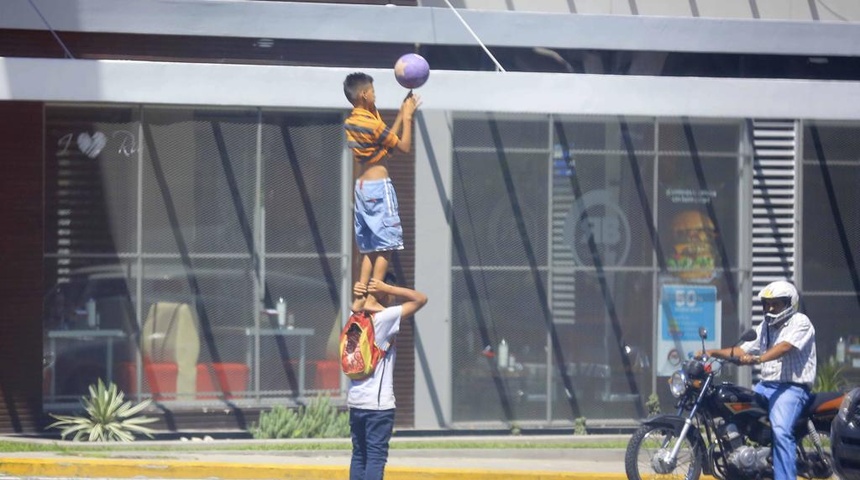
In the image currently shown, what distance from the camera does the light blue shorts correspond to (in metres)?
8.23

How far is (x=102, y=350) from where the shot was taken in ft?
48.7

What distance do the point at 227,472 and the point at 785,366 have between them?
5.32 m

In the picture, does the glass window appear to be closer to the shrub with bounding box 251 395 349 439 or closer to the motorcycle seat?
the shrub with bounding box 251 395 349 439

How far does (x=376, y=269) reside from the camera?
26.7 ft

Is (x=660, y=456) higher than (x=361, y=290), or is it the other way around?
(x=361, y=290)

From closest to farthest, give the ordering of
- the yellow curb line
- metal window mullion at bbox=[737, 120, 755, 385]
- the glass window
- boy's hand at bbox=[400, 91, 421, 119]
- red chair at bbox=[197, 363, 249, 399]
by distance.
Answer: boy's hand at bbox=[400, 91, 421, 119] < the yellow curb line < the glass window < red chair at bbox=[197, 363, 249, 399] < metal window mullion at bbox=[737, 120, 755, 385]

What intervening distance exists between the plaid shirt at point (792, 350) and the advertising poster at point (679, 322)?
561cm

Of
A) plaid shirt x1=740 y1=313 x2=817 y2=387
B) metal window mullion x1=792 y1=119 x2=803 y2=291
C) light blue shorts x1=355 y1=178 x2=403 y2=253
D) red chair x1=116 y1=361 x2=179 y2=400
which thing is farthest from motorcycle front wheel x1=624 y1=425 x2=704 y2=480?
red chair x1=116 y1=361 x2=179 y2=400

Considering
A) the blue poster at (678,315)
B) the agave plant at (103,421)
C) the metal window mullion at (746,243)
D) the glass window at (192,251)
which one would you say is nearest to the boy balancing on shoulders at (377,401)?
the agave plant at (103,421)

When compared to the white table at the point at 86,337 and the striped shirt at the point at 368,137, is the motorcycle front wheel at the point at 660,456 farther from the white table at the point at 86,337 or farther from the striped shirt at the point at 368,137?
the white table at the point at 86,337

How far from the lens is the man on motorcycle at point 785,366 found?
9.79m

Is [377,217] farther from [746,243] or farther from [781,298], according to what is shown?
[746,243]

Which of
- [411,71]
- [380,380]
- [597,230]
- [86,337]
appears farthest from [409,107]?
[86,337]

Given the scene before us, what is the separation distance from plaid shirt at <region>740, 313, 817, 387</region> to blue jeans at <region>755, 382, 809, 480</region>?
0.09 m
